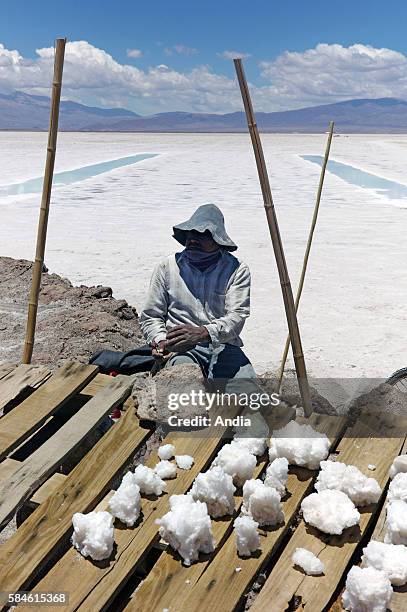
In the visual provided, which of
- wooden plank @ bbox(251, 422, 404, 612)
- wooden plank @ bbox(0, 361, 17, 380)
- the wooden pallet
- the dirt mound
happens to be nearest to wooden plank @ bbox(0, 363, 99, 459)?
the wooden pallet

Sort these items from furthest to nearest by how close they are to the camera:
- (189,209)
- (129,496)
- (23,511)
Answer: (189,209) < (23,511) < (129,496)

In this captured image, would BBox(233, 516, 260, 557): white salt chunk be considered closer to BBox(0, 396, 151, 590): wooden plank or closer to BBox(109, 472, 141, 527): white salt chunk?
BBox(109, 472, 141, 527): white salt chunk

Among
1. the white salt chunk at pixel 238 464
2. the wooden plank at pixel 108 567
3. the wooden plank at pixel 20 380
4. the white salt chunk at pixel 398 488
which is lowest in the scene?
the wooden plank at pixel 108 567

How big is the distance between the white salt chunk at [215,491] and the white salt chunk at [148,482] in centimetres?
14

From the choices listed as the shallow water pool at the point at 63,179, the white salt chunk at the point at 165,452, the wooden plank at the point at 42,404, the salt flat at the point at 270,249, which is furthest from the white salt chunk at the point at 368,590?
Result: the shallow water pool at the point at 63,179

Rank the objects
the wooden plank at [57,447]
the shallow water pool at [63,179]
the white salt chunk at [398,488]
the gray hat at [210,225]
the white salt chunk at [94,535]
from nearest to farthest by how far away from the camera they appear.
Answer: the white salt chunk at [94,535], the white salt chunk at [398,488], the wooden plank at [57,447], the gray hat at [210,225], the shallow water pool at [63,179]

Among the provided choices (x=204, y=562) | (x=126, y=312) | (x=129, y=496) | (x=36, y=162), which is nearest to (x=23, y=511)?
(x=129, y=496)

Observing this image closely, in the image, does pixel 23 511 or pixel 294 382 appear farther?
pixel 294 382

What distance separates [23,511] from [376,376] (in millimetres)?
3385

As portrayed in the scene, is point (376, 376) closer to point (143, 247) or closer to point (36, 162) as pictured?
point (143, 247)

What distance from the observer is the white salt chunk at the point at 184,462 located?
2557mm

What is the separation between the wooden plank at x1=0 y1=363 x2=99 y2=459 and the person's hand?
1.33 feet

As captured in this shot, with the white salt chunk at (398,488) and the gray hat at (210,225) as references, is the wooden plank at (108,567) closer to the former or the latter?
the white salt chunk at (398,488)

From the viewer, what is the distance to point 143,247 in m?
10.9
